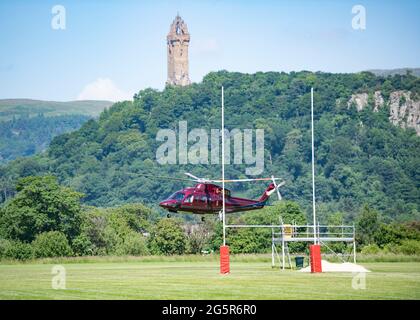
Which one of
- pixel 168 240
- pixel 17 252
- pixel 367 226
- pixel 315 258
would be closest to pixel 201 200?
pixel 315 258

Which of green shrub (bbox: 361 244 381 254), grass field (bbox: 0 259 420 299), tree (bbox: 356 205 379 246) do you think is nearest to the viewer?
grass field (bbox: 0 259 420 299)

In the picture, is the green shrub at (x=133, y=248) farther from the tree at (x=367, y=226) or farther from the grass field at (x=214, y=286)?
the grass field at (x=214, y=286)

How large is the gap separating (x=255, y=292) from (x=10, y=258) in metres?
46.5

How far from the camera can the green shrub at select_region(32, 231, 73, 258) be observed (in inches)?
3169

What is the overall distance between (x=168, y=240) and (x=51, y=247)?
15705mm

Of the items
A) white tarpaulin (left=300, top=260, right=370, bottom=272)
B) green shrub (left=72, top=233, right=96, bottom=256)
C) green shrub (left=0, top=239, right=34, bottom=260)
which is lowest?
green shrub (left=72, top=233, right=96, bottom=256)

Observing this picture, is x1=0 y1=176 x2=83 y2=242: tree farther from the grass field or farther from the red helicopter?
the grass field

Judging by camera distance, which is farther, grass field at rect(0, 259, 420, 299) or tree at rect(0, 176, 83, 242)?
tree at rect(0, 176, 83, 242)

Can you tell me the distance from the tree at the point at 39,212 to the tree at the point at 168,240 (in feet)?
25.8

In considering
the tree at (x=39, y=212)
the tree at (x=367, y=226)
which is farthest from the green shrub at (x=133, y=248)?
the tree at (x=367, y=226)

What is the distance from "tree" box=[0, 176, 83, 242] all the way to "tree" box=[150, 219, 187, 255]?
7861mm

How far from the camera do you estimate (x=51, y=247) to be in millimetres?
82250

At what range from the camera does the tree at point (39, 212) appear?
9575 centimetres

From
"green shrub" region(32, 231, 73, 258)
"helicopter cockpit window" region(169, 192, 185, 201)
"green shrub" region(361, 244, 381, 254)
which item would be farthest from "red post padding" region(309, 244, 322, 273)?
"green shrub" region(32, 231, 73, 258)
